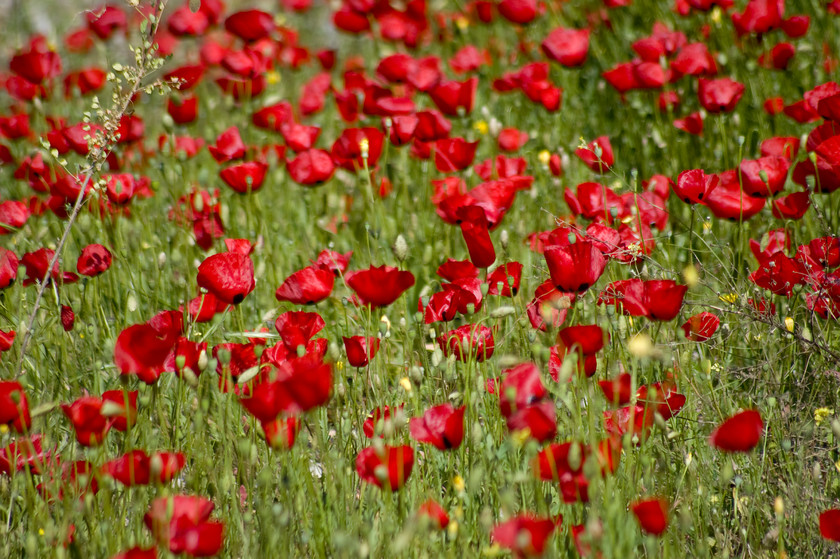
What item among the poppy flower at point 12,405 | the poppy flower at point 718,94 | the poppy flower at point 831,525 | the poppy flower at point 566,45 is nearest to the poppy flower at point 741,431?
the poppy flower at point 831,525

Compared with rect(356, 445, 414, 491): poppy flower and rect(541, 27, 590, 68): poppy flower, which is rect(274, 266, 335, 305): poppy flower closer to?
rect(356, 445, 414, 491): poppy flower

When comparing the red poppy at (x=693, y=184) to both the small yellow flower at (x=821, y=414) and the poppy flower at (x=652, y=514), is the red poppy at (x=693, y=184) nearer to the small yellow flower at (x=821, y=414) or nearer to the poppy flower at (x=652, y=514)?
the small yellow flower at (x=821, y=414)

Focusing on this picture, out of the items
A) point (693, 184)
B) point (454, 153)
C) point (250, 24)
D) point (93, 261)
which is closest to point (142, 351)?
point (93, 261)

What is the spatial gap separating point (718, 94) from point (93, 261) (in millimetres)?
1929

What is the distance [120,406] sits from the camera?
148 cm

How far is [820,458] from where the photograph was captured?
1.88 metres

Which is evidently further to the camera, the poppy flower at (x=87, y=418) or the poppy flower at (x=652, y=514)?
the poppy flower at (x=87, y=418)

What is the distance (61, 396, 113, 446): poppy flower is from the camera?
1.48 m

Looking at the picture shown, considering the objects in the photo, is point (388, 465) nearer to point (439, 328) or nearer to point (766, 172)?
point (439, 328)

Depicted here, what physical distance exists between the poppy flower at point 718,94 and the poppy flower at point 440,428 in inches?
69.5

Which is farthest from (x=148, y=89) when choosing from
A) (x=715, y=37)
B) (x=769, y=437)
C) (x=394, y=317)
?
(x=715, y=37)

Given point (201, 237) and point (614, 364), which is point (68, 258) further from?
point (614, 364)

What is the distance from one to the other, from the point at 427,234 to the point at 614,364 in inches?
41.8

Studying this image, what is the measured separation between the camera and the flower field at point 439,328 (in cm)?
148
